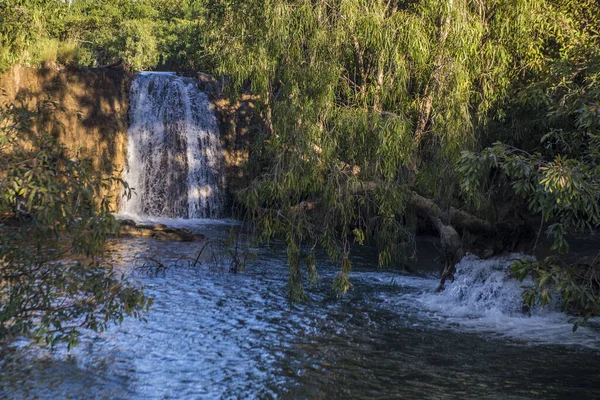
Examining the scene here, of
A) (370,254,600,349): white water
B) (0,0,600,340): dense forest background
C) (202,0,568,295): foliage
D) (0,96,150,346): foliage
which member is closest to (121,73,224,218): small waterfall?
(0,0,600,340): dense forest background

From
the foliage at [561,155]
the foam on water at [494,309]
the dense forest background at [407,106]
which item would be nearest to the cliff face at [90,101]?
the dense forest background at [407,106]

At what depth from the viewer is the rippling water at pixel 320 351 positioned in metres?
9.13

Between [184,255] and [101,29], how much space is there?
41594 mm

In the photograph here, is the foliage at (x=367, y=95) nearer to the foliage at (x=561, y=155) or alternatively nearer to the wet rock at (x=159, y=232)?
the foliage at (x=561, y=155)

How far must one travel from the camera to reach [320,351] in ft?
35.2

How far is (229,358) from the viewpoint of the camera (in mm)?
10266

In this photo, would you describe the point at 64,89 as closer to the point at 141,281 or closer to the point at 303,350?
the point at 141,281

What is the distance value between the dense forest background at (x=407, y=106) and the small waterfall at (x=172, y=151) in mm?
12395

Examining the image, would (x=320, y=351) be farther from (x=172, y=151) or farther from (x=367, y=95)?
(x=172, y=151)

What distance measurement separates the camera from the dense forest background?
1156 cm

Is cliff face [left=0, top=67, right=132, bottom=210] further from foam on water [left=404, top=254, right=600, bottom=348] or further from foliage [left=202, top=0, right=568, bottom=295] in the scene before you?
foam on water [left=404, top=254, right=600, bottom=348]

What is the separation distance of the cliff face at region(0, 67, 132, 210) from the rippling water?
44.5 ft

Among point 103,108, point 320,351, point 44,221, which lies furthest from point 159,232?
point 44,221

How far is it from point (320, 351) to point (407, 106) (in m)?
5.20
